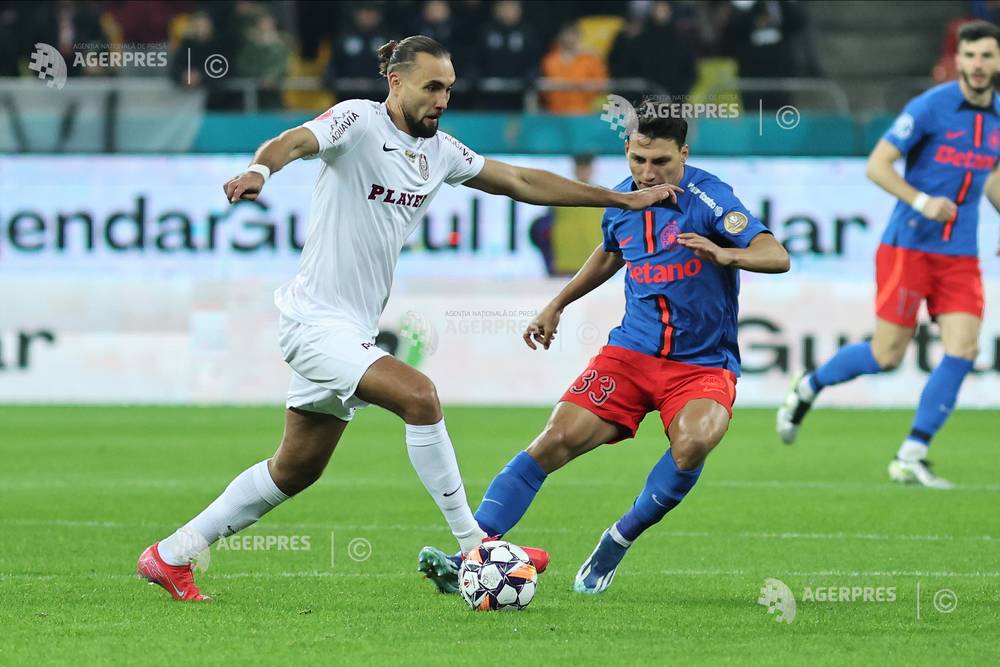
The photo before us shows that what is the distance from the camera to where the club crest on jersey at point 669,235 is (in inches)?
262

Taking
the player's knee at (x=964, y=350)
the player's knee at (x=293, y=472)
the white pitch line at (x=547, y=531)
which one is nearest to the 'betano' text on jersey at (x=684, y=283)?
the player's knee at (x=293, y=472)

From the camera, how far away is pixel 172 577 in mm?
6191

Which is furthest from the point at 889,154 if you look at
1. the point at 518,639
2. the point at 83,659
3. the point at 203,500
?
the point at 83,659

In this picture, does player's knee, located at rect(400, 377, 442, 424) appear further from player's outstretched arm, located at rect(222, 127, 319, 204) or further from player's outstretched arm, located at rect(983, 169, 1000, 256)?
player's outstretched arm, located at rect(983, 169, 1000, 256)

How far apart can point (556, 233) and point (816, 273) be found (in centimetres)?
235

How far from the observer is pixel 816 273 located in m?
15.0

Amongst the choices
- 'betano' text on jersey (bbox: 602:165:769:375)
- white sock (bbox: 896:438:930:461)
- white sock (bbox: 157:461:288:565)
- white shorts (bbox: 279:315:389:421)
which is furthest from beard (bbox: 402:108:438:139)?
white sock (bbox: 896:438:930:461)

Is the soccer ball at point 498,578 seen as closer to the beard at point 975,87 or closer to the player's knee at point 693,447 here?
the player's knee at point 693,447

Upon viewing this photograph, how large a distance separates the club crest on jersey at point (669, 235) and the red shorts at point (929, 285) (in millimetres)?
3594

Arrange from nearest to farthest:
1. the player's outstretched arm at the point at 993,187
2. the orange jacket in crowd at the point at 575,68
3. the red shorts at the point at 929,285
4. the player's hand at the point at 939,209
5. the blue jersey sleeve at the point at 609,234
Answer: the blue jersey sleeve at the point at 609,234 → the player's hand at the point at 939,209 → the red shorts at the point at 929,285 → the player's outstretched arm at the point at 993,187 → the orange jacket in crowd at the point at 575,68

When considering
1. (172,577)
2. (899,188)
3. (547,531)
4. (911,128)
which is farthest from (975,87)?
(172,577)

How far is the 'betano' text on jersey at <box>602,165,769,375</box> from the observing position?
664cm

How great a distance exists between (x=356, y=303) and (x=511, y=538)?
7.08 feet

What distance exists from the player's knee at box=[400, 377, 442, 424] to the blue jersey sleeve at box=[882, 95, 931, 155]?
179 inches
